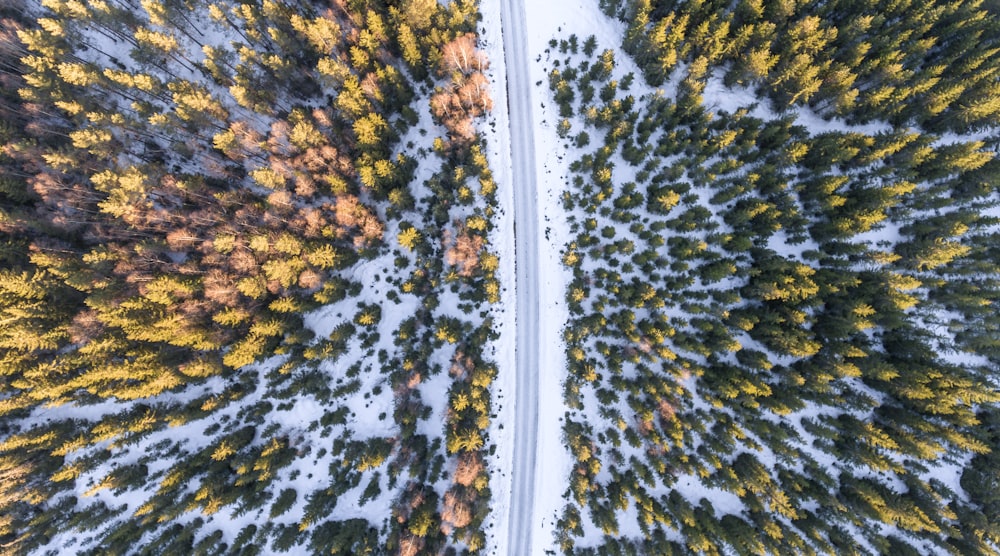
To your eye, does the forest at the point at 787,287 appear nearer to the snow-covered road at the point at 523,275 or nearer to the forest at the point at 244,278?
the snow-covered road at the point at 523,275

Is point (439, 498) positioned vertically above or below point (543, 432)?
below

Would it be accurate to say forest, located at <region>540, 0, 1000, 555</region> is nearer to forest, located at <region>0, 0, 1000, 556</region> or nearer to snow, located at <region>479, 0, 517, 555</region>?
forest, located at <region>0, 0, 1000, 556</region>

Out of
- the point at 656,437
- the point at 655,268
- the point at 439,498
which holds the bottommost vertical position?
the point at 439,498

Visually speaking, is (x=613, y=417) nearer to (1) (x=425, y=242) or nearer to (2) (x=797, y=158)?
(1) (x=425, y=242)

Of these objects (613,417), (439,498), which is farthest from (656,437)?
(439,498)

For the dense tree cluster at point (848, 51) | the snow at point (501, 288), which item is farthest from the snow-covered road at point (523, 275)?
the dense tree cluster at point (848, 51)

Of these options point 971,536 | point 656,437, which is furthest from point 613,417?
point 971,536

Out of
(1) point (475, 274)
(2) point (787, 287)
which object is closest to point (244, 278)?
(1) point (475, 274)

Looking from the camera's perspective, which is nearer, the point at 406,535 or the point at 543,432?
the point at 406,535

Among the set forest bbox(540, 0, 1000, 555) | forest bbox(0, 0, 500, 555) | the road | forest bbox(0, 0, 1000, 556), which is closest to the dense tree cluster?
forest bbox(540, 0, 1000, 555)
